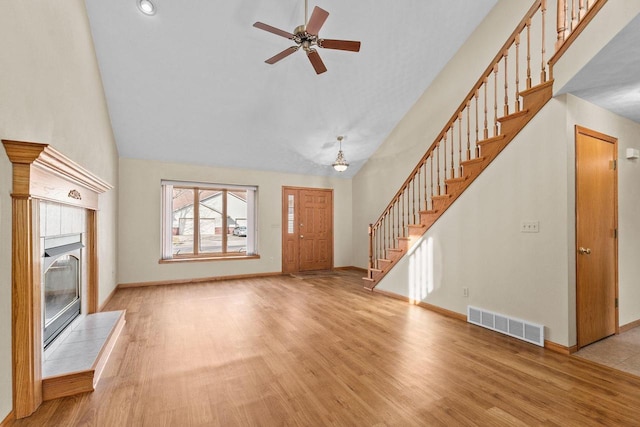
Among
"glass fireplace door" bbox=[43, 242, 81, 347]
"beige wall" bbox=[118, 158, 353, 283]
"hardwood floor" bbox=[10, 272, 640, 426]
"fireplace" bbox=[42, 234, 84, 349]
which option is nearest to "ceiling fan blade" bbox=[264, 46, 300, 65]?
"fireplace" bbox=[42, 234, 84, 349]

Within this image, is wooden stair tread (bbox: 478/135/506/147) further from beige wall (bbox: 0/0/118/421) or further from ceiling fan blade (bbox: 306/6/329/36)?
beige wall (bbox: 0/0/118/421)

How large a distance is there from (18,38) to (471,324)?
4824 millimetres

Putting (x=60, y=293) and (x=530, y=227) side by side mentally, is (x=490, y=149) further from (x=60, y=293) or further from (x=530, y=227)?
(x=60, y=293)

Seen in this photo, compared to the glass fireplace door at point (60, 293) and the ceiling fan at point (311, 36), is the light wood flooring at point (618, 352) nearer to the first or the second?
the ceiling fan at point (311, 36)

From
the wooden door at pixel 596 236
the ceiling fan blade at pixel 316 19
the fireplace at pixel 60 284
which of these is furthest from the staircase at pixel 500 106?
the fireplace at pixel 60 284

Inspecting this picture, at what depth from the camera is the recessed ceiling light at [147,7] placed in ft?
11.1

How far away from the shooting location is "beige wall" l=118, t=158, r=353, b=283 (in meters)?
5.62

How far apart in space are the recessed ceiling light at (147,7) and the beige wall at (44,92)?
0.58 meters

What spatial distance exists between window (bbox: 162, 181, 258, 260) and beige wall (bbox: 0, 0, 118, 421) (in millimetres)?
1838

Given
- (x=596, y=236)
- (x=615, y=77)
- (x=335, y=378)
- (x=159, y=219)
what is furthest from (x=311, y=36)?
(x=159, y=219)

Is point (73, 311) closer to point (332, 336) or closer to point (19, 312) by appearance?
point (19, 312)

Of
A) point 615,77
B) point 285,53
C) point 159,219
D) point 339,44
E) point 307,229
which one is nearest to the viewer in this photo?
point 615,77

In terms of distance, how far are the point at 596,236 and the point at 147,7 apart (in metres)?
5.54

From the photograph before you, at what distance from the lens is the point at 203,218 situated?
689 centimetres
